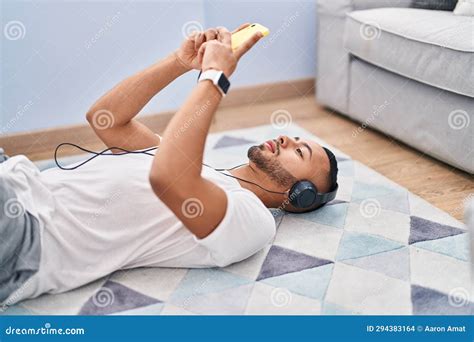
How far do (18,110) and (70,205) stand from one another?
44.9 inches

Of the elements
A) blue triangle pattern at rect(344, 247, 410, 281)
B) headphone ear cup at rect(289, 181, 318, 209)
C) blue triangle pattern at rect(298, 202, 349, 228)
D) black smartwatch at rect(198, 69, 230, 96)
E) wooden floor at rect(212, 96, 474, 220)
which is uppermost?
black smartwatch at rect(198, 69, 230, 96)

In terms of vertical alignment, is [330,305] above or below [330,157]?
below

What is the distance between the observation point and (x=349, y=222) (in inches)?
66.3

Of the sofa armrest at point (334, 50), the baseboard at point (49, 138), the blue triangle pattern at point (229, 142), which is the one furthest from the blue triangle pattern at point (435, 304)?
the baseboard at point (49, 138)

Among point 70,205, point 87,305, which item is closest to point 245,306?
point 87,305

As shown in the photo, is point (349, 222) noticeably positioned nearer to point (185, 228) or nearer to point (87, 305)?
point (185, 228)

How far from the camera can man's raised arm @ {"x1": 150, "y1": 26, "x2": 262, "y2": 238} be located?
47.1 inches

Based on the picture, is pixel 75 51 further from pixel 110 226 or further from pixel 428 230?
pixel 428 230

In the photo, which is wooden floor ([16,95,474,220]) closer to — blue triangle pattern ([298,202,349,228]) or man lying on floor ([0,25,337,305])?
blue triangle pattern ([298,202,349,228])

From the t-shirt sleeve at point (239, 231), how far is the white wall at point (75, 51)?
1287 millimetres

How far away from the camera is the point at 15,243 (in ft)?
4.05

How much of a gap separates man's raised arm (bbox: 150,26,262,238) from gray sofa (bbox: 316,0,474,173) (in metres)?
0.96

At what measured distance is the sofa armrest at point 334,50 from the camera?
2.51 m

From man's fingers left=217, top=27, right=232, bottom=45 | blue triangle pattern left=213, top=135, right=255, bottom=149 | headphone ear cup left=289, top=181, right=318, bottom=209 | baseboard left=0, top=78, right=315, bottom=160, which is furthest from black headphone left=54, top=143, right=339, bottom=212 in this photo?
baseboard left=0, top=78, right=315, bottom=160
